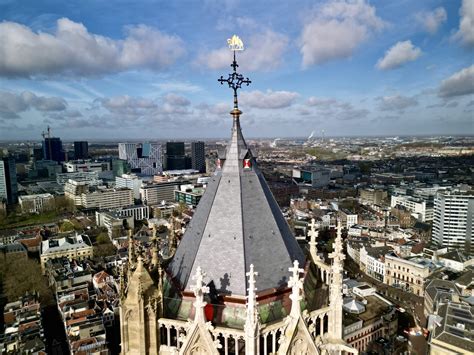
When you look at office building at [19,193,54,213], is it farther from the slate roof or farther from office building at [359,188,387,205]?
the slate roof

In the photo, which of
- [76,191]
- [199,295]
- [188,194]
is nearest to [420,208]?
[188,194]

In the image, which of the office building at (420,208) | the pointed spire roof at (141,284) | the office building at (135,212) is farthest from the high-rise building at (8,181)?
the pointed spire roof at (141,284)

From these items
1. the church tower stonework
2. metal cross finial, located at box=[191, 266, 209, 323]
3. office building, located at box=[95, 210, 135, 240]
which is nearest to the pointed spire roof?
the church tower stonework

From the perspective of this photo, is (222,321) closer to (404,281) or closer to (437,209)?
(404,281)

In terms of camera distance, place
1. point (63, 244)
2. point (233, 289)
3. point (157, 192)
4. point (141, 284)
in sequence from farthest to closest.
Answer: point (157, 192), point (63, 244), point (141, 284), point (233, 289)

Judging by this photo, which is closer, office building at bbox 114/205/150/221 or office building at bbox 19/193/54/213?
office building at bbox 114/205/150/221

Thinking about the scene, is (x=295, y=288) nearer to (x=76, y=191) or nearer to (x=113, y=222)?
(x=113, y=222)
